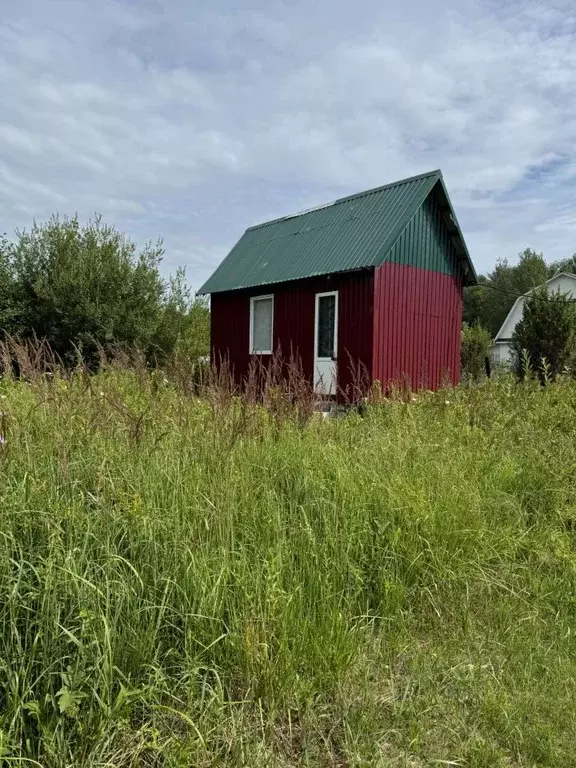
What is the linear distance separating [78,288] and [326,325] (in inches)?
367

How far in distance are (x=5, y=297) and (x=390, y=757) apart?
17.4m

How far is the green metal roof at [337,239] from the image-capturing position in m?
9.62

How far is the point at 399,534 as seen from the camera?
266 centimetres

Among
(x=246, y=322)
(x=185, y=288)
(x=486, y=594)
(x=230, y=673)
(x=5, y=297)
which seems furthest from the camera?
(x=185, y=288)

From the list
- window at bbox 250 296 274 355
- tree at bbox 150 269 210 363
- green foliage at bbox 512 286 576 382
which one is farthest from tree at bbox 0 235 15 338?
green foliage at bbox 512 286 576 382

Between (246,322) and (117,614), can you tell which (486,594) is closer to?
(117,614)

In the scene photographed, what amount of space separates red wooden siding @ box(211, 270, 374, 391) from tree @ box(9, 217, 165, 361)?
14.4 ft

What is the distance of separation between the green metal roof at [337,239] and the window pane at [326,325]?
623 millimetres

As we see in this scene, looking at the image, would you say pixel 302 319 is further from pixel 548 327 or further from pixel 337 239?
pixel 548 327

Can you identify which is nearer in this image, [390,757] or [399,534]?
[390,757]

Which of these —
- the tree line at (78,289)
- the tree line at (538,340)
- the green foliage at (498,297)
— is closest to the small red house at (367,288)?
the tree line at (538,340)

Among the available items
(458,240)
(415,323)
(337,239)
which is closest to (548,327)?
(458,240)

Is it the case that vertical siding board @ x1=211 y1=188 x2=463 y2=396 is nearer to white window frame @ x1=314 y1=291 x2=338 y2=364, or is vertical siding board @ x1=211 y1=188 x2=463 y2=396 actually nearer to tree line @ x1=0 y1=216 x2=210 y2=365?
white window frame @ x1=314 y1=291 x2=338 y2=364

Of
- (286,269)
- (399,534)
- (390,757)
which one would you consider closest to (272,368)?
(399,534)
